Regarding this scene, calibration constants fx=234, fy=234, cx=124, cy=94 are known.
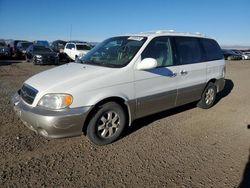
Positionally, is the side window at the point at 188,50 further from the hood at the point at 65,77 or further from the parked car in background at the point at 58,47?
the parked car in background at the point at 58,47

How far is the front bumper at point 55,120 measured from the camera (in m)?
3.35

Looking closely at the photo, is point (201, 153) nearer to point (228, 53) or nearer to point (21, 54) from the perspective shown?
point (21, 54)

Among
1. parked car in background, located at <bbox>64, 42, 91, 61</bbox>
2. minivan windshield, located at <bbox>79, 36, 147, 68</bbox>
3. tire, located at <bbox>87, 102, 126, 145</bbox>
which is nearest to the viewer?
tire, located at <bbox>87, 102, 126, 145</bbox>

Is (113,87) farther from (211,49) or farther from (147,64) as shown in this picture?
(211,49)

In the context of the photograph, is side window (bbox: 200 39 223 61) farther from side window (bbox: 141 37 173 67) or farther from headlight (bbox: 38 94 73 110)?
headlight (bbox: 38 94 73 110)

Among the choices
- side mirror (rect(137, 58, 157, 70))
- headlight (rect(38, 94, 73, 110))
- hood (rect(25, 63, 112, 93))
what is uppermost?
side mirror (rect(137, 58, 157, 70))

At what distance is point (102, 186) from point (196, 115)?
3502 mm

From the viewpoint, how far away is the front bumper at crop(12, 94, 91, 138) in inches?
132

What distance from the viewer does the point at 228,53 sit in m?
37.9

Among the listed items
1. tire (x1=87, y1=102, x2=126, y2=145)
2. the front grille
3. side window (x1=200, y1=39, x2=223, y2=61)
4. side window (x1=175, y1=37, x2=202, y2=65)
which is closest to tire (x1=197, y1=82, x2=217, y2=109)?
side window (x1=200, y1=39, x2=223, y2=61)

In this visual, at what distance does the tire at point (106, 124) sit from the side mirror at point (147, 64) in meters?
0.79

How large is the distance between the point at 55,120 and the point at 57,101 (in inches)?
11.1

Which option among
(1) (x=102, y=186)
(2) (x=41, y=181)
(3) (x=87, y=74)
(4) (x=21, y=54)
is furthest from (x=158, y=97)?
(4) (x=21, y=54)

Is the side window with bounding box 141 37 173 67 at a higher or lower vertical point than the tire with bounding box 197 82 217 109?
higher
